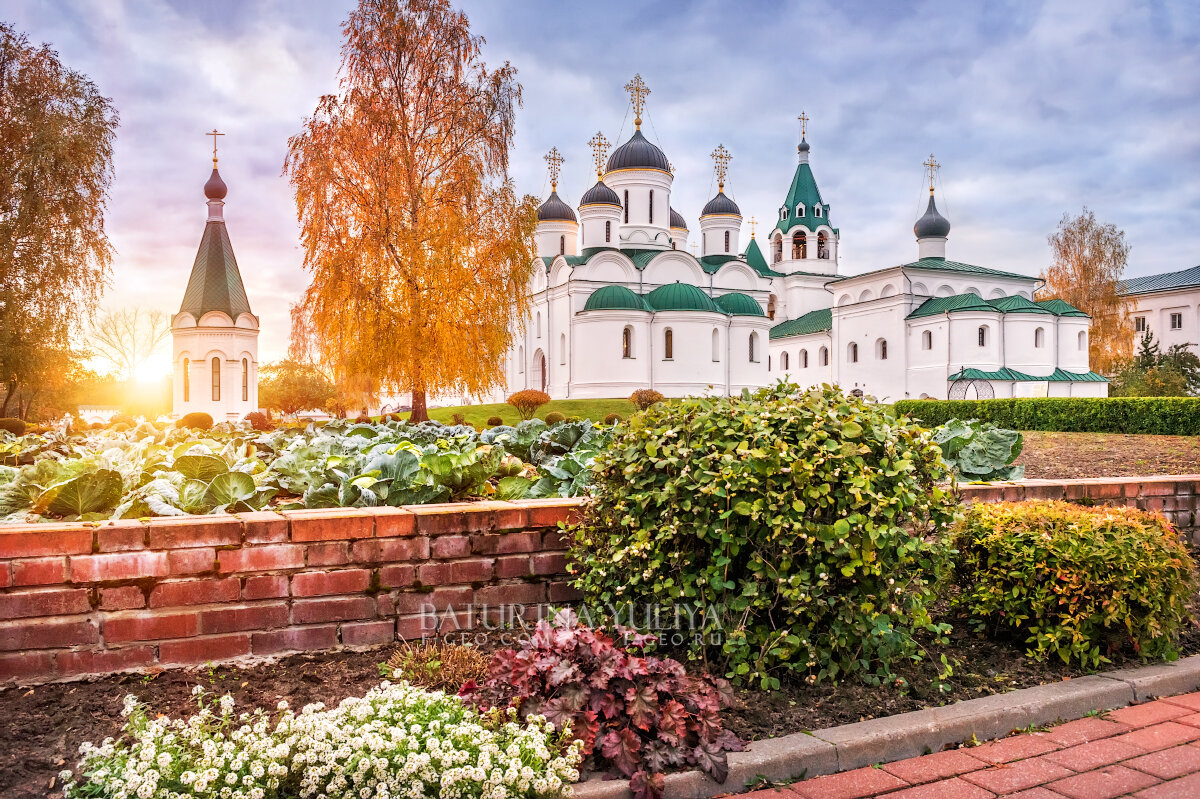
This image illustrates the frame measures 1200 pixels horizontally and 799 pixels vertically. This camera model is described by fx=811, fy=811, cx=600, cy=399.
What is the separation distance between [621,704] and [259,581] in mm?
1437

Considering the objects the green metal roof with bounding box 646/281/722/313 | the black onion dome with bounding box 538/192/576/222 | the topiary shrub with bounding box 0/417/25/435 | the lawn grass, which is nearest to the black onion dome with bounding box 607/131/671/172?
the black onion dome with bounding box 538/192/576/222

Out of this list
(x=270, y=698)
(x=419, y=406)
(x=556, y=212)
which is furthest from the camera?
(x=556, y=212)

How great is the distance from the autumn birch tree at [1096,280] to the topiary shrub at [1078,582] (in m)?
42.5

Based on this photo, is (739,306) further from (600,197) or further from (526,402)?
(526,402)

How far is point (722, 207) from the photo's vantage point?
151ft

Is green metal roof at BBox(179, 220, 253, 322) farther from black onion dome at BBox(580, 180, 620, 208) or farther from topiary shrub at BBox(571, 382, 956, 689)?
topiary shrub at BBox(571, 382, 956, 689)

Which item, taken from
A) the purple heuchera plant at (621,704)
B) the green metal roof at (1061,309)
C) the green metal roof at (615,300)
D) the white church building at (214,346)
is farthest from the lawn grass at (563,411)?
the purple heuchera plant at (621,704)

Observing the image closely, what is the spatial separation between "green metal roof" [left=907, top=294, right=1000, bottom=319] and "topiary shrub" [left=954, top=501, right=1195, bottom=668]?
37822mm

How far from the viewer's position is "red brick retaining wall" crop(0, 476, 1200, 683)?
2768 millimetres

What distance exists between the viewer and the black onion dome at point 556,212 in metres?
43.8

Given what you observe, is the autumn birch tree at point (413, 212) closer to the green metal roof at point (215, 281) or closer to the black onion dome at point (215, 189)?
the green metal roof at point (215, 281)

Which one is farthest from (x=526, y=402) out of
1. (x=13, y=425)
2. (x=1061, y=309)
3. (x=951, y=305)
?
(x=1061, y=309)

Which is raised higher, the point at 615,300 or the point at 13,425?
the point at 615,300

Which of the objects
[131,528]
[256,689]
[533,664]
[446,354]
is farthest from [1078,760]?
[446,354]
